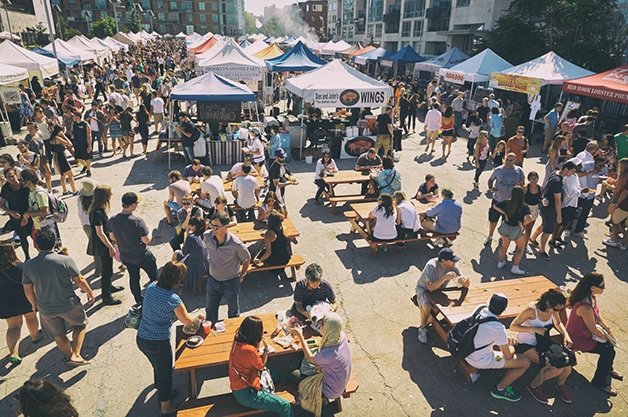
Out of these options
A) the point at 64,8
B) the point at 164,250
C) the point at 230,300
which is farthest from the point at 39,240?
the point at 64,8

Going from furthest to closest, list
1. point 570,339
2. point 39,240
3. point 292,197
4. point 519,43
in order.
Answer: point 519,43, point 292,197, point 570,339, point 39,240

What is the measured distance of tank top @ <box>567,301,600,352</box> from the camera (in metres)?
4.64

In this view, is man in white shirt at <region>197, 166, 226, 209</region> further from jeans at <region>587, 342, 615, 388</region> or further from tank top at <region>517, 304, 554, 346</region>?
jeans at <region>587, 342, 615, 388</region>

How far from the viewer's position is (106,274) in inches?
233

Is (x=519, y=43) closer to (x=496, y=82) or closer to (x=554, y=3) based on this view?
(x=554, y=3)

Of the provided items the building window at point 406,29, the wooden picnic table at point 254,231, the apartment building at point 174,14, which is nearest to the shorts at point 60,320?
the wooden picnic table at point 254,231

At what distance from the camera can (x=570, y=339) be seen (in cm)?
472

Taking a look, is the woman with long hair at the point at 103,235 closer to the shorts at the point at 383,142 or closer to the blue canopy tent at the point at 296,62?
the shorts at the point at 383,142

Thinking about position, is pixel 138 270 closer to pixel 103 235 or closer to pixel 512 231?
pixel 103 235

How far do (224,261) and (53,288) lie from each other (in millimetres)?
1880

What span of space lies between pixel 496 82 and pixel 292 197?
11865 mm

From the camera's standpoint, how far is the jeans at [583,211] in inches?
324

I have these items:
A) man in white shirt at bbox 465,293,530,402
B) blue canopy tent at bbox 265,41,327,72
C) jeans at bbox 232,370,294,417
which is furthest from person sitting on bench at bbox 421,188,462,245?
blue canopy tent at bbox 265,41,327,72

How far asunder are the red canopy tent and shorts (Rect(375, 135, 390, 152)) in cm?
693
